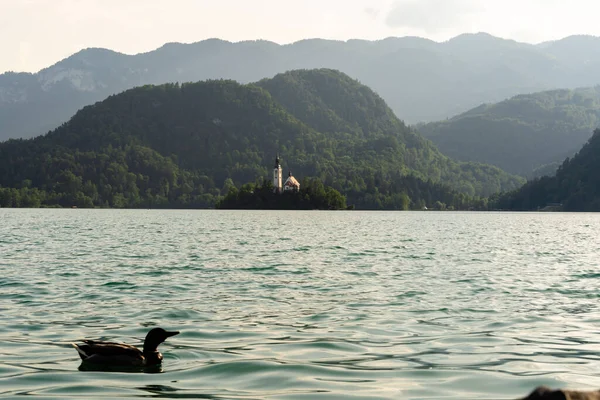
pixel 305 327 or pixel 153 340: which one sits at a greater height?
pixel 153 340

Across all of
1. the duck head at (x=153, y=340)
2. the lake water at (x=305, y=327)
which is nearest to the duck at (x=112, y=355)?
the duck head at (x=153, y=340)

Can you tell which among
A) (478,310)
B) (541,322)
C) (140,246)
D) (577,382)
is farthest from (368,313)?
(140,246)

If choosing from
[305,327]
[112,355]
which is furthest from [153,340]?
[305,327]

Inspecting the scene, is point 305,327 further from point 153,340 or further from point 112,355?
point 112,355

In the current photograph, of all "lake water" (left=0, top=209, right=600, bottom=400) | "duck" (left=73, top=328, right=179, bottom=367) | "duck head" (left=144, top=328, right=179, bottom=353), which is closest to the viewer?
"lake water" (left=0, top=209, right=600, bottom=400)

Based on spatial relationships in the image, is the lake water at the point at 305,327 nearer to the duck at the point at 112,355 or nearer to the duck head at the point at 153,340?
the duck at the point at 112,355

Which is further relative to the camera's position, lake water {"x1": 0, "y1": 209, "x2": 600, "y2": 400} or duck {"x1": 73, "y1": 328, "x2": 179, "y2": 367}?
duck {"x1": 73, "y1": 328, "x2": 179, "y2": 367}

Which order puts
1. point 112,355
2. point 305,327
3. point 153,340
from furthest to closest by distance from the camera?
point 305,327
point 153,340
point 112,355

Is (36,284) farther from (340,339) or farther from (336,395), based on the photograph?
(336,395)

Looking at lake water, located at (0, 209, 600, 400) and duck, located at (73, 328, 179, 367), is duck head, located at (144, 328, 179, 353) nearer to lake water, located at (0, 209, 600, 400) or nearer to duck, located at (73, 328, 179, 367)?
duck, located at (73, 328, 179, 367)

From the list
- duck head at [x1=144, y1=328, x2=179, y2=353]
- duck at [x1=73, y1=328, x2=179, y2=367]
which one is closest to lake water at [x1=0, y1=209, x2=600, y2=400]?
duck at [x1=73, y1=328, x2=179, y2=367]

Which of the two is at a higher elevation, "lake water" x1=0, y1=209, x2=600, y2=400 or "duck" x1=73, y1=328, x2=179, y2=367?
"duck" x1=73, y1=328, x2=179, y2=367

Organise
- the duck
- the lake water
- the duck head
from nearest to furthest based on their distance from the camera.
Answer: the lake water, the duck, the duck head

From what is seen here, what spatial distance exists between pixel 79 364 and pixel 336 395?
523 cm
